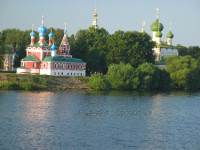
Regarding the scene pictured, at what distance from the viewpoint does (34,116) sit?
35.4m

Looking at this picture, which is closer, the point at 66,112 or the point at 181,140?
the point at 181,140

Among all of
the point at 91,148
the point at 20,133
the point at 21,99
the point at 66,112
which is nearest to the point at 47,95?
the point at 21,99

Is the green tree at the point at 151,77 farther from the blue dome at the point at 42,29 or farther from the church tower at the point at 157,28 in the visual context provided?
the church tower at the point at 157,28

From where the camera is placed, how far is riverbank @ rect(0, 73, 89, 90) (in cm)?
5531

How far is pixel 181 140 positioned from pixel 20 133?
10.2 meters

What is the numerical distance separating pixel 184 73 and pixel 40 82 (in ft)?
72.2

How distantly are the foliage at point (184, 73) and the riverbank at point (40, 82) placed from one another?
46.4ft

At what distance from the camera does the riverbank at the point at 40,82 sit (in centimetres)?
5531

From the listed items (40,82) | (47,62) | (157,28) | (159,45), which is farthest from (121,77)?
(157,28)

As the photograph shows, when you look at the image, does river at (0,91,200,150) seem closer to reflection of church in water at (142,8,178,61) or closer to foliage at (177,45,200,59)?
reflection of church in water at (142,8,178,61)

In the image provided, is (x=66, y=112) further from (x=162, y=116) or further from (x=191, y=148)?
(x=191, y=148)

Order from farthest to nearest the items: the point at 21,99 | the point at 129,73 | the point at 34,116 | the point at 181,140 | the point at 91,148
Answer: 1. the point at 129,73
2. the point at 21,99
3. the point at 34,116
4. the point at 181,140
5. the point at 91,148

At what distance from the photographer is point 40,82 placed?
58.1m

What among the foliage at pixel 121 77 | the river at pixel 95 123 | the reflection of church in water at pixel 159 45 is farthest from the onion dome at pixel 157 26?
the river at pixel 95 123
